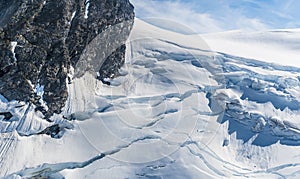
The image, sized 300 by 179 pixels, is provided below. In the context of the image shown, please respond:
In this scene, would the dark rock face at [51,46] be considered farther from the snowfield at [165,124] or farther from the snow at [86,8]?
the snowfield at [165,124]

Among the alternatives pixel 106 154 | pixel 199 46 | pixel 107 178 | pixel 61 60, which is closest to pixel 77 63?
pixel 61 60

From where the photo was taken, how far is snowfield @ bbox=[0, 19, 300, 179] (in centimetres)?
1191

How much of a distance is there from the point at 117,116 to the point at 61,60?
10.5 feet

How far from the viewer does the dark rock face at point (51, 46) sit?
1278 cm

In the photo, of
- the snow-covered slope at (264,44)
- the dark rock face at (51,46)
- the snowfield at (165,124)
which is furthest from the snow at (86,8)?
the snow-covered slope at (264,44)

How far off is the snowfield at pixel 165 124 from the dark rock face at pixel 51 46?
542mm

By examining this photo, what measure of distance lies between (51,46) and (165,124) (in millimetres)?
5345

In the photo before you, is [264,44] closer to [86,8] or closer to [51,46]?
[86,8]

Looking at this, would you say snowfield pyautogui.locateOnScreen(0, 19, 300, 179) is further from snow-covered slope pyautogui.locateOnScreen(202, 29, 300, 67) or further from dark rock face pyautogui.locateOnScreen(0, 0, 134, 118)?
snow-covered slope pyautogui.locateOnScreen(202, 29, 300, 67)

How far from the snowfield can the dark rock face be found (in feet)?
1.78

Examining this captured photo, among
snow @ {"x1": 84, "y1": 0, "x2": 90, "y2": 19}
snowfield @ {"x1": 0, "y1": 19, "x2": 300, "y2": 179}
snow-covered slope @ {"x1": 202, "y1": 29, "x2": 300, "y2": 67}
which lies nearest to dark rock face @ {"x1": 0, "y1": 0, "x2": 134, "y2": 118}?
snow @ {"x1": 84, "y1": 0, "x2": 90, "y2": 19}

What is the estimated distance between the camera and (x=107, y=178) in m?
11.4

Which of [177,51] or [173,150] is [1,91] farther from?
[177,51]

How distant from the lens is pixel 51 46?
45.1 feet
